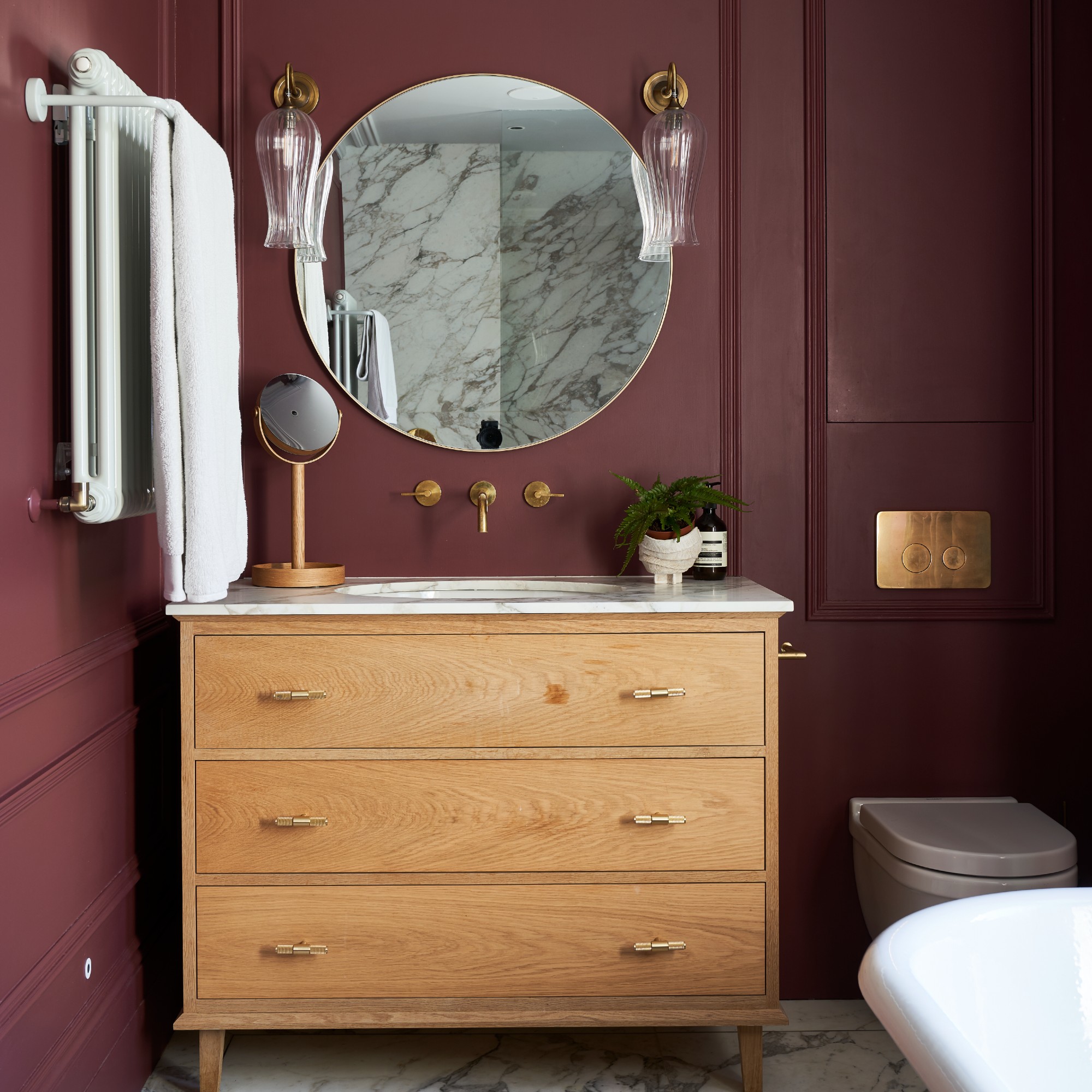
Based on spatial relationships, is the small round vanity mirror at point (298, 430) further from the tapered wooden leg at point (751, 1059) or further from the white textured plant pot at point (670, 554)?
the tapered wooden leg at point (751, 1059)

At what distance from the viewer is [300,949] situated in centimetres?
165

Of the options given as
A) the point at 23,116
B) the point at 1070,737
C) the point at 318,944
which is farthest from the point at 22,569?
the point at 1070,737

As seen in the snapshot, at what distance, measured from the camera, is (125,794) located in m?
1.75

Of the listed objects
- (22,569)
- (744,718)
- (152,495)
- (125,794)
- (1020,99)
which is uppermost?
(1020,99)

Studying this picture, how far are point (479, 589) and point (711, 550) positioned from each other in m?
0.48

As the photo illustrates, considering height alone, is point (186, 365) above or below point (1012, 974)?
above

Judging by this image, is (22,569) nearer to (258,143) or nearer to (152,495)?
(152,495)

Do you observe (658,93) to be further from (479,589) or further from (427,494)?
(479,589)

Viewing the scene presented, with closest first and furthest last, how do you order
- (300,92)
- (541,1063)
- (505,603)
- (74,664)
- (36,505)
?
(36,505), (74,664), (505,603), (541,1063), (300,92)

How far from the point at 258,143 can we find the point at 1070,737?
210 centimetres

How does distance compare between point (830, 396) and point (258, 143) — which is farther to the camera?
point (830, 396)

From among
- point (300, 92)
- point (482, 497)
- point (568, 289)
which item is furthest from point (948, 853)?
point (300, 92)

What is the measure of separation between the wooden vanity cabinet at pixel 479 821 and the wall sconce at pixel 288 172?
0.80 metres

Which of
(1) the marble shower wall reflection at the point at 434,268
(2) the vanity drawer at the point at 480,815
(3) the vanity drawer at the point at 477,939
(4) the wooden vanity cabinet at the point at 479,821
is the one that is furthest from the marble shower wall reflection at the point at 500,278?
(3) the vanity drawer at the point at 477,939
